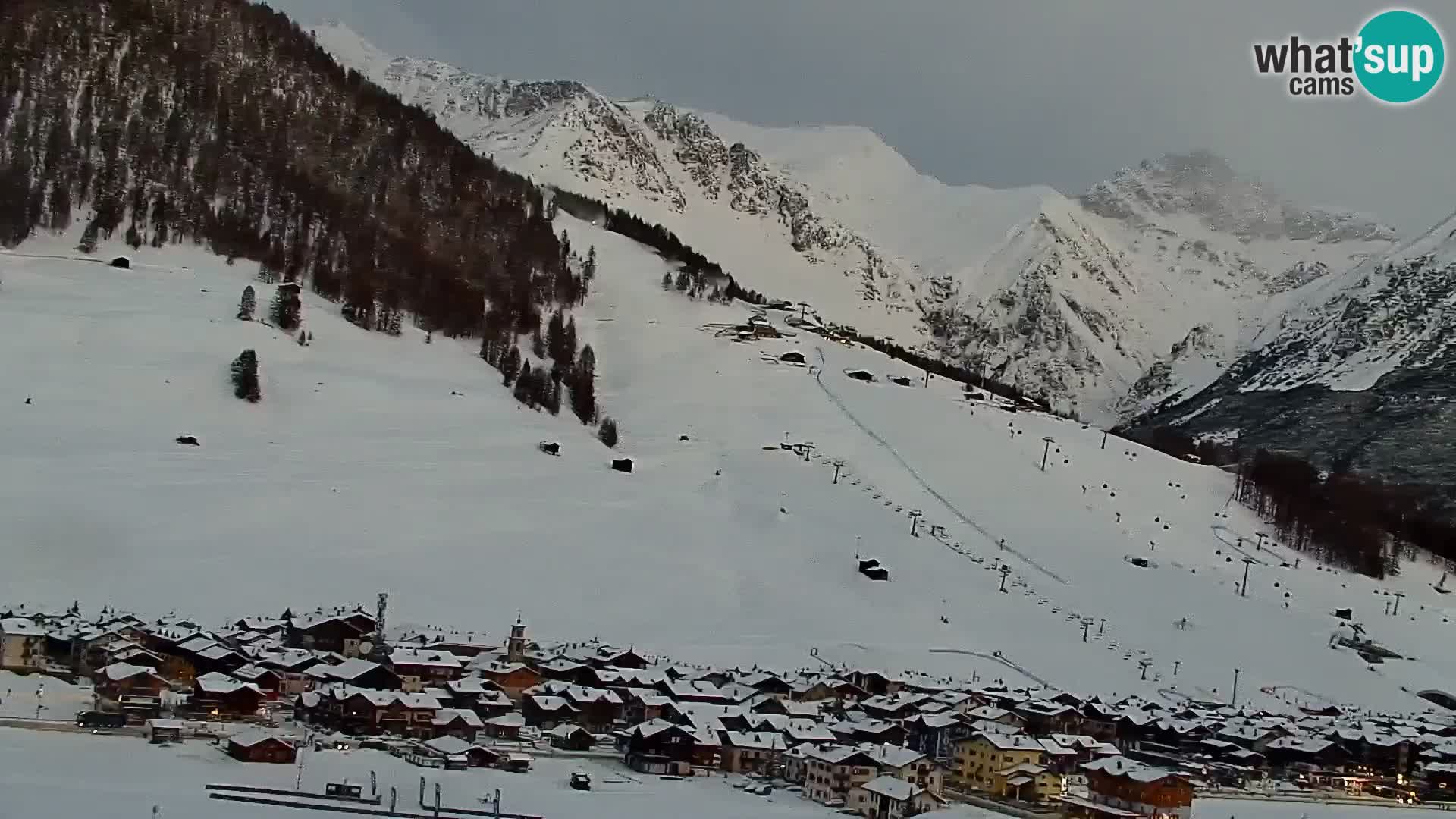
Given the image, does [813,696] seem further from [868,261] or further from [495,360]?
[868,261]

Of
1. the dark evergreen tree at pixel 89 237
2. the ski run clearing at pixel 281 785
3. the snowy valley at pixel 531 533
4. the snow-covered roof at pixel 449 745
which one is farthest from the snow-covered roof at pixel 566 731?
the dark evergreen tree at pixel 89 237

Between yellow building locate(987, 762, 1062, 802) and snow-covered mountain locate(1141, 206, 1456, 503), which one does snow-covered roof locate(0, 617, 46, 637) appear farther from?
snow-covered mountain locate(1141, 206, 1456, 503)

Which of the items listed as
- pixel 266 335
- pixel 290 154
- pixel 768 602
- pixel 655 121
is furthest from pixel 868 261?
pixel 768 602

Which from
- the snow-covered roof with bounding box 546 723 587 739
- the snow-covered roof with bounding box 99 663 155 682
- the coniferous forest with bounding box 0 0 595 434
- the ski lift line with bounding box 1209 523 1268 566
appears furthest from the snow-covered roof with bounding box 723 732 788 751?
the coniferous forest with bounding box 0 0 595 434

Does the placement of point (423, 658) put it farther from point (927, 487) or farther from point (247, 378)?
point (927, 487)

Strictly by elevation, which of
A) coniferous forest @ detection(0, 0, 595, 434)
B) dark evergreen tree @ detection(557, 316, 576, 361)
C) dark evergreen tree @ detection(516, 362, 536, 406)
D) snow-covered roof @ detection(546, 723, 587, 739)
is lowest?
snow-covered roof @ detection(546, 723, 587, 739)
